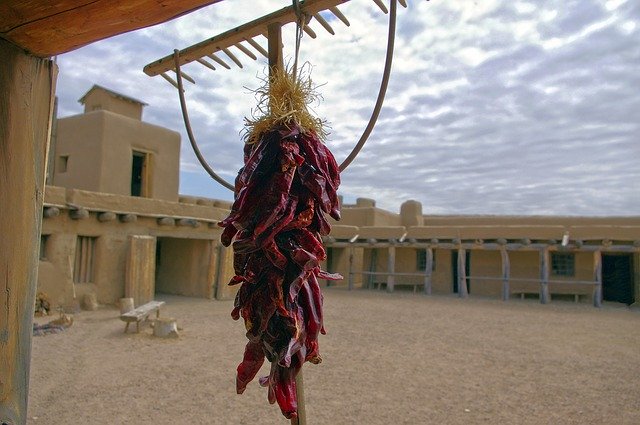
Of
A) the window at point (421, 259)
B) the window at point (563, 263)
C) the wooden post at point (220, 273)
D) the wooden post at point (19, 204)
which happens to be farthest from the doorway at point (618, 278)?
the wooden post at point (19, 204)

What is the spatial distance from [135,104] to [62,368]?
394 inches

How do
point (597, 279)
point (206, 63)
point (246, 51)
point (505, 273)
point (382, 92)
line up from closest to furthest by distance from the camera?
point (382, 92), point (246, 51), point (206, 63), point (597, 279), point (505, 273)

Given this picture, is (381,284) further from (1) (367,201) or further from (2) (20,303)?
(2) (20,303)

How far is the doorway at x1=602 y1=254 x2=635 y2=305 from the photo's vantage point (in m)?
18.2

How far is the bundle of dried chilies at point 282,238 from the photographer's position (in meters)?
1.35

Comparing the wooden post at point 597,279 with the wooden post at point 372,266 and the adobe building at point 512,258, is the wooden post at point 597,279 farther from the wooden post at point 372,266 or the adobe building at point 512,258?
the wooden post at point 372,266

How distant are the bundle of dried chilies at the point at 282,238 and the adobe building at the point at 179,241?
1018 centimetres

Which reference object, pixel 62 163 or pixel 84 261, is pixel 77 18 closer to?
pixel 84 261

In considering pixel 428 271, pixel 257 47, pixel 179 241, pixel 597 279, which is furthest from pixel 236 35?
pixel 428 271

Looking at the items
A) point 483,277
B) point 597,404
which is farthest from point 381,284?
point 597,404

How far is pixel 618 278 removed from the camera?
1884 cm

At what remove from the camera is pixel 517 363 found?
25.7 feet

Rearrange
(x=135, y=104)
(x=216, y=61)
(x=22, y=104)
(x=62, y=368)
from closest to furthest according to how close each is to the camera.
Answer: (x=22, y=104) < (x=216, y=61) < (x=62, y=368) < (x=135, y=104)

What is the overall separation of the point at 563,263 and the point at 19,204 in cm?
1952
